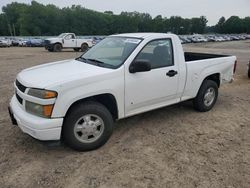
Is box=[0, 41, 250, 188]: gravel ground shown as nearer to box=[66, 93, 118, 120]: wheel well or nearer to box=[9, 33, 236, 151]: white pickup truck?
box=[9, 33, 236, 151]: white pickup truck

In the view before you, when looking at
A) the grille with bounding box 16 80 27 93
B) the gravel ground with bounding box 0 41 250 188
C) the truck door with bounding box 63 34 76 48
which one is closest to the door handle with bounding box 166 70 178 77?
the gravel ground with bounding box 0 41 250 188

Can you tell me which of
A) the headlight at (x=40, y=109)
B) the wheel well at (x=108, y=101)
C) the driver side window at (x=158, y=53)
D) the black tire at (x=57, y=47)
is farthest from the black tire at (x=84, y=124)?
the black tire at (x=57, y=47)

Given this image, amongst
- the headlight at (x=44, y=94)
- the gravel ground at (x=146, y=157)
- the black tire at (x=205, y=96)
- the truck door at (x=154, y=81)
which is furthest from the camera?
the black tire at (x=205, y=96)

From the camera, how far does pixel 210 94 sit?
18.9 ft

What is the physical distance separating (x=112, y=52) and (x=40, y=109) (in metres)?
1.71

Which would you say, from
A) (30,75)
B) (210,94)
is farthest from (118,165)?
(210,94)

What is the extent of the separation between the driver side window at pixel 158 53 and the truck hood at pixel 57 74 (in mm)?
840

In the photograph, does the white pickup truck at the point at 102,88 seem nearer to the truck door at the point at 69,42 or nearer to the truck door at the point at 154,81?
the truck door at the point at 154,81

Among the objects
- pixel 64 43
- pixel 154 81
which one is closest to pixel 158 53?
pixel 154 81

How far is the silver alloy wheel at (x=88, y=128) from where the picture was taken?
3.79 metres

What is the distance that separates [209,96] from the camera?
574 cm

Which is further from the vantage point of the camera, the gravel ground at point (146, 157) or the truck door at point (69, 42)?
the truck door at point (69, 42)

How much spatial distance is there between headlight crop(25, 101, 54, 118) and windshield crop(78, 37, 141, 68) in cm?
120

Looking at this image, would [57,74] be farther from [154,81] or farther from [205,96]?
[205,96]
